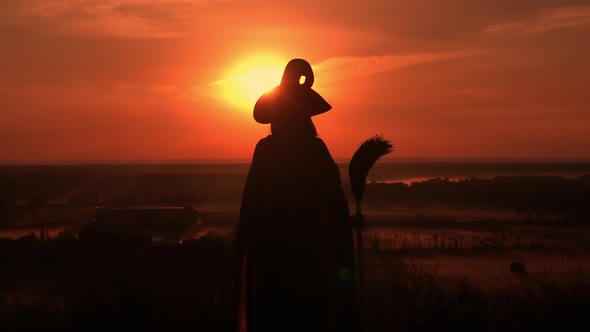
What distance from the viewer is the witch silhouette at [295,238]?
167 inches

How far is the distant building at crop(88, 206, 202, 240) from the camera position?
80.2 feet

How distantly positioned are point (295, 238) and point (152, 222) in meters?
22.8

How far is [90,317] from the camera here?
736 centimetres

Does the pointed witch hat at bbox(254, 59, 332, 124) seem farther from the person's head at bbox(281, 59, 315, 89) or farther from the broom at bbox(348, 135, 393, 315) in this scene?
the broom at bbox(348, 135, 393, 315)

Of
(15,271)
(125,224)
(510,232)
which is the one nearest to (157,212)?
(125,224)

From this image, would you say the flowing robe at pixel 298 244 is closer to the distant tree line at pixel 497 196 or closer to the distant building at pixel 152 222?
the distant building at pixel 152 222

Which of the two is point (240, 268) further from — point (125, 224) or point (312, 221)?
point (125, 224)

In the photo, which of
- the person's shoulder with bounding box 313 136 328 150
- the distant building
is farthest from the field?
the person's shoulder with bounding box 313 136 328 150

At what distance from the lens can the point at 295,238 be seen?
14.0 ft

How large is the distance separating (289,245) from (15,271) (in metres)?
14.4

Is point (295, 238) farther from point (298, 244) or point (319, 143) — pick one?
point (319, 143)

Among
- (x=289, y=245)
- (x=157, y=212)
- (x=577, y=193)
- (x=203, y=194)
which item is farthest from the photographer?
(x=203, y=194)

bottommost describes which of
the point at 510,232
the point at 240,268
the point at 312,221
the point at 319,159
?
the point at 510,232

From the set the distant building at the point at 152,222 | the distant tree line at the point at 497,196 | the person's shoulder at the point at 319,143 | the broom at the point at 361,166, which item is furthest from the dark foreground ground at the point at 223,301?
the distant tree line at the point at 497,196
